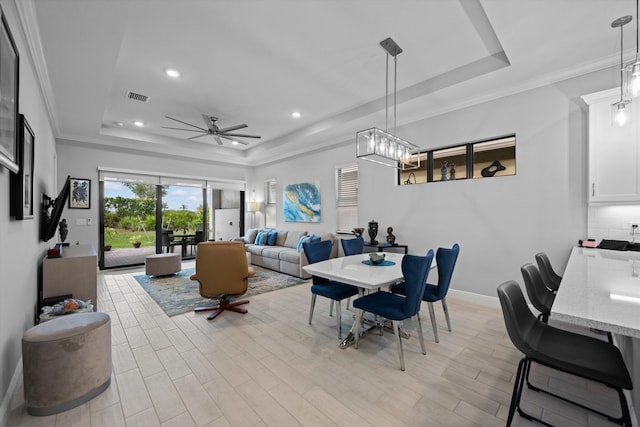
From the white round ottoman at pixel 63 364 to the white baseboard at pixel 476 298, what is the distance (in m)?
4.17

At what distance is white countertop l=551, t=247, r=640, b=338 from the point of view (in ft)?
3.28

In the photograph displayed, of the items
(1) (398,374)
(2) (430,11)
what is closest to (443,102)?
(2) (430,11)

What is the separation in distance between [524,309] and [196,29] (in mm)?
3584

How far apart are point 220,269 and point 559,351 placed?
3.08 metres

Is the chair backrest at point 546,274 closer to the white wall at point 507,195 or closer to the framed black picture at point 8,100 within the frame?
the white wall at point 507,195

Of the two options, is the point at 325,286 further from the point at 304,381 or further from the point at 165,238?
the point at 165,238

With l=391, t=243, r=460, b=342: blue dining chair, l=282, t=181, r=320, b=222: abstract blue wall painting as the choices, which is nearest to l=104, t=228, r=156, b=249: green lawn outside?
l=282, t=181, r=320, b=222: abstract blue wall painting

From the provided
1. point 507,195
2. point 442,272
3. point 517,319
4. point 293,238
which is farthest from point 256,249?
point 517,319

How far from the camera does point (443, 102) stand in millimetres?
4016

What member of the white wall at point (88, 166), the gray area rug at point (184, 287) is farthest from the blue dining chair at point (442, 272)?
the white wall at point (88, 166)

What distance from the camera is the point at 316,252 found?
3299mm

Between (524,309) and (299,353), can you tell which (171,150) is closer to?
(299,353)

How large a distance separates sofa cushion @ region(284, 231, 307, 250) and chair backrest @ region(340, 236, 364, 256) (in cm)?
256

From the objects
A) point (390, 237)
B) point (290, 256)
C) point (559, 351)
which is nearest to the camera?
point (559, 351)
